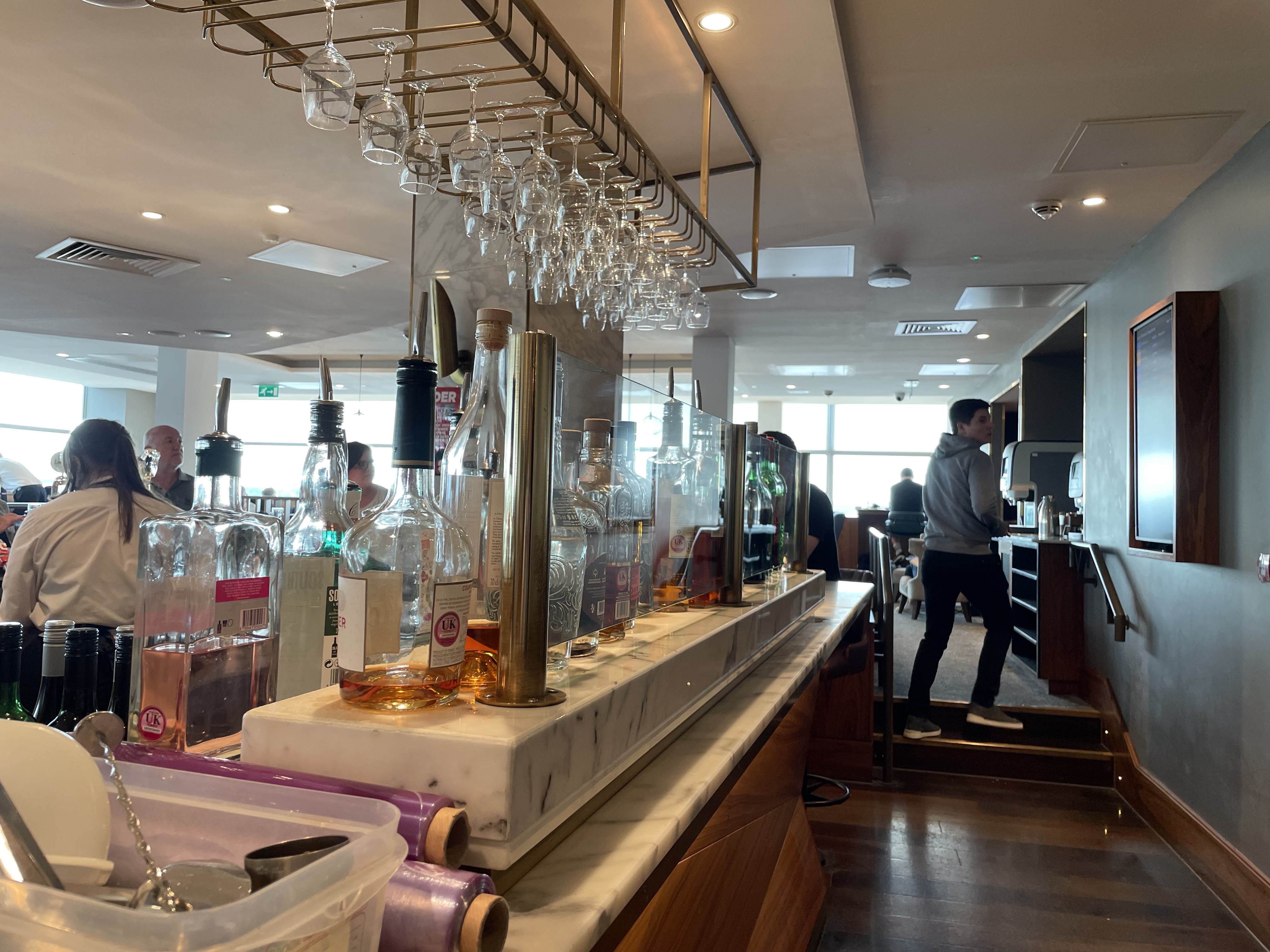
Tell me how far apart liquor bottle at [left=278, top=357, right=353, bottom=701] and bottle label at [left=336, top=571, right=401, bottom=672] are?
175 millimetres

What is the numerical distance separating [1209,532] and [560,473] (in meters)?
3.21

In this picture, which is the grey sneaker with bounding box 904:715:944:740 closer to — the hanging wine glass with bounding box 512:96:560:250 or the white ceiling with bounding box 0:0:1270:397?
the white ceiling with bounding box 0:0:1270:397

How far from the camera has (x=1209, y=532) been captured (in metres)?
3.25

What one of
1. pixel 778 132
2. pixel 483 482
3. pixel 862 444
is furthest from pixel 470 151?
pixel 862 444

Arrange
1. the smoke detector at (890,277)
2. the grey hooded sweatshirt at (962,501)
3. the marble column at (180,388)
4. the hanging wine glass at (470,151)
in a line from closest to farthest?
the hanging wine glass at (470,151), the grey hooded sweatshirt at (962,501), the smoke detector at (890,277), the marble column at (180,388)

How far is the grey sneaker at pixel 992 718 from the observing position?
438 cm

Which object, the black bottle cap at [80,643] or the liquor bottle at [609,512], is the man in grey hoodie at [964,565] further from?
the black bottle cap at [80,643]

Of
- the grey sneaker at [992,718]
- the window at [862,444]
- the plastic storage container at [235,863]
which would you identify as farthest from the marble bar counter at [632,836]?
the window at [862,444]

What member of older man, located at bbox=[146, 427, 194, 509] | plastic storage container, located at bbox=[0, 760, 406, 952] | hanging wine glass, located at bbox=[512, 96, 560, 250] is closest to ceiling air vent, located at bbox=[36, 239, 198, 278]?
older man, located at bbox=[146, 427, 194, 509]

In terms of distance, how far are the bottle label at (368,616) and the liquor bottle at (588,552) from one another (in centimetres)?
27

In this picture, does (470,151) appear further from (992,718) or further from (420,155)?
(992,718)

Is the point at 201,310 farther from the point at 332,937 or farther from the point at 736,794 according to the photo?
the point at 332,937

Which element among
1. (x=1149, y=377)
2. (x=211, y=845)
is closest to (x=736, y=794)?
(x=211, y=845)

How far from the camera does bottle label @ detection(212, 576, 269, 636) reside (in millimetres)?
844
